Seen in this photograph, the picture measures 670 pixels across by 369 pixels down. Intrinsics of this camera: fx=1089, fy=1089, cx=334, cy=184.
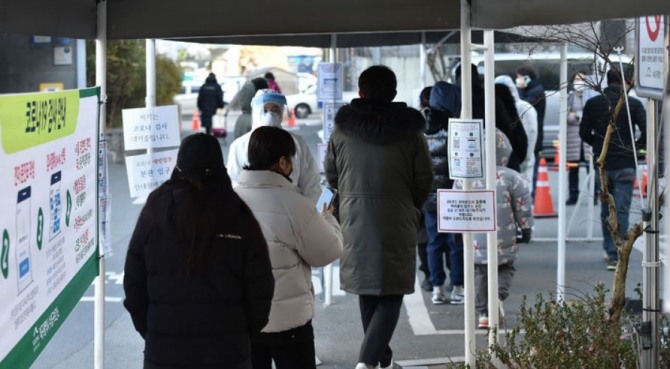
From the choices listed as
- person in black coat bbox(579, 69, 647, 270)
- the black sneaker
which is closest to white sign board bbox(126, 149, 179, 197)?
the black sneaker

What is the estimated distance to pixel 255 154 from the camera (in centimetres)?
499

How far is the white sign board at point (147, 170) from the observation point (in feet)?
20.8

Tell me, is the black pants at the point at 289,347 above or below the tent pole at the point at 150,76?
below

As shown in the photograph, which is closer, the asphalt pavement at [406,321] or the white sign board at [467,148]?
the white sign board at [467,148]

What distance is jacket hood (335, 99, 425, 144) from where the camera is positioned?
641 cm

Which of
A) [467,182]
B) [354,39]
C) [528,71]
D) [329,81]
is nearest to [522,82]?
[528,71]

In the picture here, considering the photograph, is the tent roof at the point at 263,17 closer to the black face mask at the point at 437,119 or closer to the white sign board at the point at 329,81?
the black face mask at the point at 437,119

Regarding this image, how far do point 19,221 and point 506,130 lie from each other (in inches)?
221

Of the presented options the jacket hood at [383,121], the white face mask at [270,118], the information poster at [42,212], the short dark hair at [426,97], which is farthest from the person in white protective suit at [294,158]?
the short dark hair at [426,97]

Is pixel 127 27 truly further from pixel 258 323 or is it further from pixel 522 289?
pixel 522 289

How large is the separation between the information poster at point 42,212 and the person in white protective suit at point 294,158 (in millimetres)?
1494

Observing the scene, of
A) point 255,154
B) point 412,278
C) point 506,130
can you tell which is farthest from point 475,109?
point 255,154

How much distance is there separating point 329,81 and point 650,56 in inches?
187

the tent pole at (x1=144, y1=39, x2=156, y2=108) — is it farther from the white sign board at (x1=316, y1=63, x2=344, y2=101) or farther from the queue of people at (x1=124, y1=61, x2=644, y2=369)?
the white sign board at (x1=316, y1=63, x2=344, y2=101)
